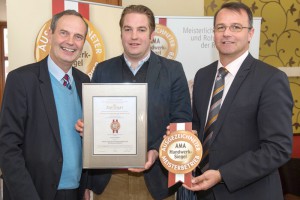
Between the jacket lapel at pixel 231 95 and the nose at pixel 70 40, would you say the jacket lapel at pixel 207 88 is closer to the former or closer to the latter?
the jacket lapel at pixel 231 95

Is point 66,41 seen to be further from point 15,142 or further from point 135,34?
point 15,142

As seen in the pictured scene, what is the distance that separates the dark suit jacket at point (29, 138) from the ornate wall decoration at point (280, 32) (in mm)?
3170

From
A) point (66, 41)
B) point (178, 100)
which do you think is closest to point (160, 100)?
point (178, 100)

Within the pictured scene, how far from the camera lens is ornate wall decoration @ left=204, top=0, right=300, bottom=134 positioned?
4480 millimetres

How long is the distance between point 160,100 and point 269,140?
0.71 meters

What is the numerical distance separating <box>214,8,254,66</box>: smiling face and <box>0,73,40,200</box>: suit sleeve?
45.2 inches

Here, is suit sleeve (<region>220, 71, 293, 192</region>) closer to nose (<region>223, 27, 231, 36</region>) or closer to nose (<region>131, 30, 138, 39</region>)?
nose (<region>223, 27, 231, 36</region>)

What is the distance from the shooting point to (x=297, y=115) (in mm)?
4633

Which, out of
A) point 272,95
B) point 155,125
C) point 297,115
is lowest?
point 297,115

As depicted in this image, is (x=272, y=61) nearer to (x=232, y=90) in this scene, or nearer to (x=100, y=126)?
(x=232, y=90)

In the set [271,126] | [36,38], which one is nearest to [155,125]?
[271,126]

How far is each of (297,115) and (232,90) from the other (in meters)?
3.24

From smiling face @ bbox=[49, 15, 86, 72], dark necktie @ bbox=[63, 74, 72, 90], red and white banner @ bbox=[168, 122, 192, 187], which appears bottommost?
red and white banner @ bbox=[168, 122, 192, 187]

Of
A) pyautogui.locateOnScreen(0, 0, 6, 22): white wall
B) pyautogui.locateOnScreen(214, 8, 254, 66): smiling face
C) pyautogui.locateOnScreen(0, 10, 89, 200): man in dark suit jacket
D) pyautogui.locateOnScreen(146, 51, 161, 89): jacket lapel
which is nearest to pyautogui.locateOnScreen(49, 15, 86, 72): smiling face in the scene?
pyautogui.locateOnScreen(0, 10, 89, 200): man in dark suit jacket
